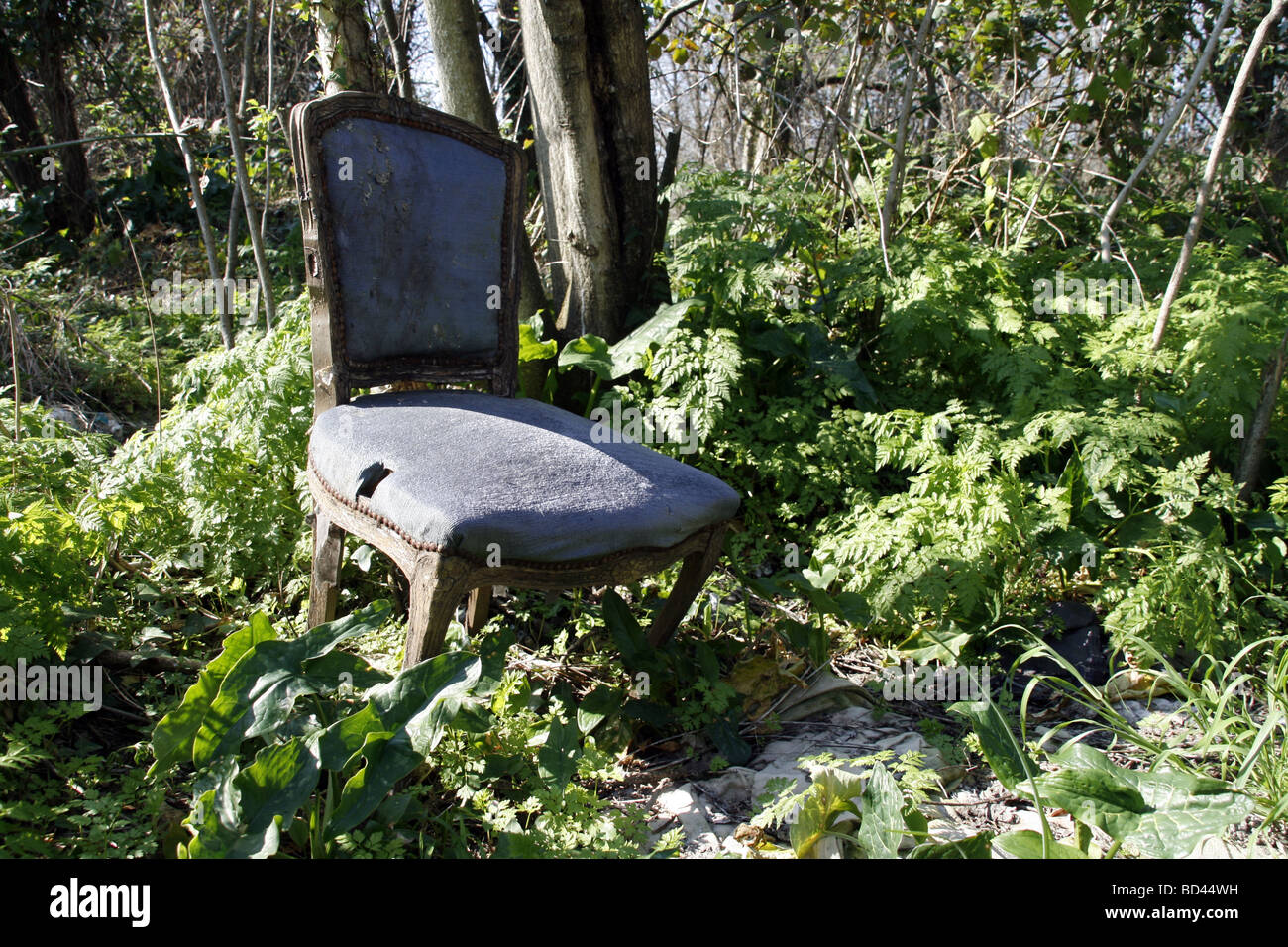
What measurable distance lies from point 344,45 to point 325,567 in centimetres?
239

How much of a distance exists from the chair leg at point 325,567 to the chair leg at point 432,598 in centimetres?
54

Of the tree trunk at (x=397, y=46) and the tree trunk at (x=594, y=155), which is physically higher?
the tree trunk at (x=397, y=46)

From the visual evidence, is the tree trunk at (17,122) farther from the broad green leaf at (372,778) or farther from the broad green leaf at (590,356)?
the broad green leaf at (372,778)

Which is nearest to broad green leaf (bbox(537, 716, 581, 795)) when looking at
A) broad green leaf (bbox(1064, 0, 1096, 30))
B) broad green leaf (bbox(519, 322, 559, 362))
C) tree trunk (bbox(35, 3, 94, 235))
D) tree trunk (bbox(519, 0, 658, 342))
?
broad green leaf (bbox(519, 322, 559, 362))

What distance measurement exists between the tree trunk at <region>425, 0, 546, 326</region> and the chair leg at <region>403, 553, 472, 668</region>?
2.00 m

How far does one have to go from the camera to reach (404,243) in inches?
103

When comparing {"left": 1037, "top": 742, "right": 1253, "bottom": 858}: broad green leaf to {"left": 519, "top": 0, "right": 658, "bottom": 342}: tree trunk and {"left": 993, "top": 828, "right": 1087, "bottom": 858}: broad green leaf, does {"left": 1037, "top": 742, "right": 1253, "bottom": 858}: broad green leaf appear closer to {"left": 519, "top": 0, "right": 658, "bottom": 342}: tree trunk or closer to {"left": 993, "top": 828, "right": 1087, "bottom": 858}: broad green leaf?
{"left": 993, "top": 828, "right": 1087, "bottom": 858}: broad green leaf

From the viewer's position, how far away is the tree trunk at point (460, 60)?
364 cm

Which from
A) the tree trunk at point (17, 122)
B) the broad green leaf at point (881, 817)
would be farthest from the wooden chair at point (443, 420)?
the tree trunk at point (17, 122)

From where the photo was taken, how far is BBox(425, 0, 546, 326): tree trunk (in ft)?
11.9

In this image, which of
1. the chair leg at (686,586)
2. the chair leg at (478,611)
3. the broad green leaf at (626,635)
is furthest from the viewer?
the chair leg at (478,611)

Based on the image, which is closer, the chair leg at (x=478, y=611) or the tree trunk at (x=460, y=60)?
the chair leg at (x=478, y=611)

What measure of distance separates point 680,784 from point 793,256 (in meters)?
2.64

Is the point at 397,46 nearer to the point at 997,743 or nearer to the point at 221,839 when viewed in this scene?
the point at 221,839
